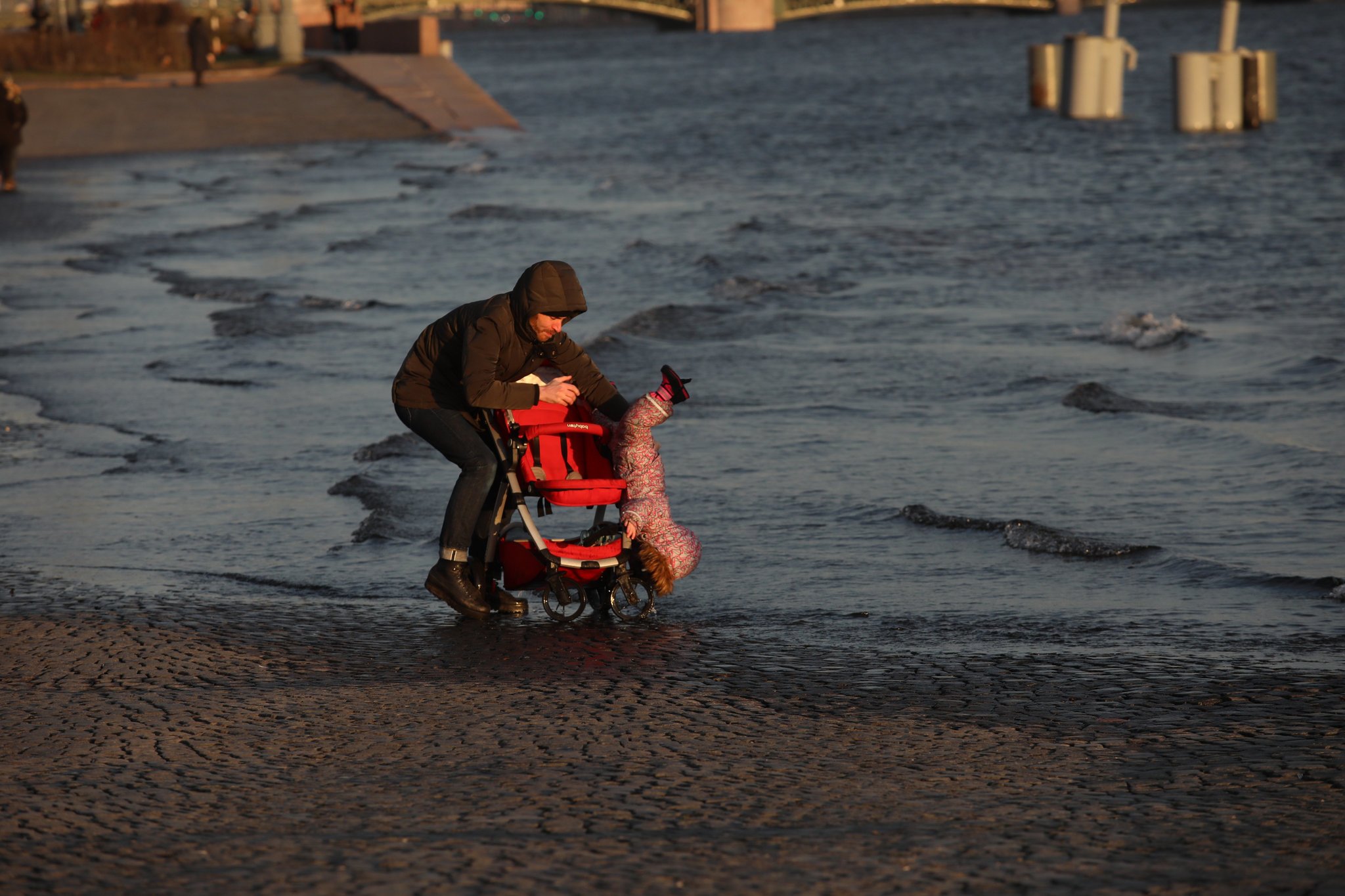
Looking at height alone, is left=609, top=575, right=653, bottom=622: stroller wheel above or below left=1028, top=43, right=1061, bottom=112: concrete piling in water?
below

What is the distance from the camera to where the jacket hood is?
595 cm

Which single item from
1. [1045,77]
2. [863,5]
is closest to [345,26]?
[1045,77]

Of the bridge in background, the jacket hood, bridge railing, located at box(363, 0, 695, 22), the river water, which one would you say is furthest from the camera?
the bridge in background

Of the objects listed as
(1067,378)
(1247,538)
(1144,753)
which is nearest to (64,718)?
(1144,753)

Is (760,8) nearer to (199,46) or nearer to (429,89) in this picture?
(429,89)

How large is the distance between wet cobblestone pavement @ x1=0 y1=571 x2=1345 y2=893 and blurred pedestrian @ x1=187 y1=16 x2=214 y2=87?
35795 millimetres

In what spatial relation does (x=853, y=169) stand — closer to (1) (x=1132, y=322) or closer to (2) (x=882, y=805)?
(1) (x=1132, y=322)

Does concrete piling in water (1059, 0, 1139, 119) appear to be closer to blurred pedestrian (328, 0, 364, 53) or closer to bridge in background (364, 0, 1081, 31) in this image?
blurred pedestrian (328, 0, 364, 53)

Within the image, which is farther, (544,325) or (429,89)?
(429,89)

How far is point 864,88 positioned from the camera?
2382 inches

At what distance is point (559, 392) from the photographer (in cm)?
613

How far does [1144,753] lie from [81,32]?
50840 millimetres

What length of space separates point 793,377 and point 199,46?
31.1 meters

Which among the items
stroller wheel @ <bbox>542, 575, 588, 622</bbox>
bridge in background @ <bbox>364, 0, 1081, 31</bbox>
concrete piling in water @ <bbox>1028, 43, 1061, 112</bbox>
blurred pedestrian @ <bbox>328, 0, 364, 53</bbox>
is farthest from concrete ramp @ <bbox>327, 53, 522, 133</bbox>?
bridge in background @ <bbox>364, 0, 1081, 31</bbox>
